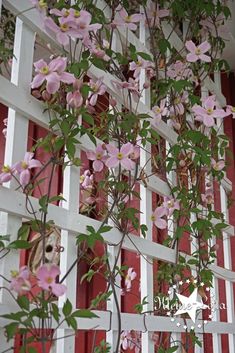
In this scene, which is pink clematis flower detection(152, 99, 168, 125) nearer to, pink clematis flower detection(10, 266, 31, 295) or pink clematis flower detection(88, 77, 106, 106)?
pink clematis flower detection(88, 77, 106, 106)

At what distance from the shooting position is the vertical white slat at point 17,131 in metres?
0.95

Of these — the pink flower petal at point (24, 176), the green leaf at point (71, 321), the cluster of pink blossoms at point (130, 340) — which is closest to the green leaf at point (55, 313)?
the green leaf at point (71, 321)

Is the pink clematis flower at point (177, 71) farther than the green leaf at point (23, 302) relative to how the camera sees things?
Yes

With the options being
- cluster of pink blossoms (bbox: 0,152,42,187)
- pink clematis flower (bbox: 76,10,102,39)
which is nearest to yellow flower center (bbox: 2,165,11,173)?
cluster of pink blossoms (bbox: 0,152,42,187)

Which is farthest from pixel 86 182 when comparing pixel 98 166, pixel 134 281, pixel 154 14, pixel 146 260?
pixel 134 281

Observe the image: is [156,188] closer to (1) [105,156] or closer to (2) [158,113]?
(2) [158,113]

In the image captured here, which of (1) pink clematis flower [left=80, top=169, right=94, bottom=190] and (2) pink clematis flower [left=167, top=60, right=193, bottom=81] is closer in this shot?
(1) pink clematis flower [left=80, top=169, right=94, bottom=190]

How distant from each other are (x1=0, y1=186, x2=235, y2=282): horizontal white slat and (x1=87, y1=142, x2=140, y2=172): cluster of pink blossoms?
0.14m

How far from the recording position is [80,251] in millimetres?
1137

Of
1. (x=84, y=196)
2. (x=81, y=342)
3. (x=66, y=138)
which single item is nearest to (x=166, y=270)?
(x=84, y=196)

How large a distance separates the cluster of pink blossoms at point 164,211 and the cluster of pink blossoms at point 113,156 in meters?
0.26

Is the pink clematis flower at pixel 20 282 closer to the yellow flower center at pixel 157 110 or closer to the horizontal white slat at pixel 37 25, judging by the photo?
the horizontal white slat at pixel 37 25

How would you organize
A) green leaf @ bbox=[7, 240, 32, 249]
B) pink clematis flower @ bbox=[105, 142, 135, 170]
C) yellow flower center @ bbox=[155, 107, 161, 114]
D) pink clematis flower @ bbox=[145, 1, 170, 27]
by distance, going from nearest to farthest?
green leaf @ bbox=[7, 240, 32, 249] < pink clematis flower @ bbox=[105, 142, 135, 170] < yellow flower center @ bbox=[155, 107, 161, 114] < pink clematis flower @ bbox=[145, 1, 170, 27]

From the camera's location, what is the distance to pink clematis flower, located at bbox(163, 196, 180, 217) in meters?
1.50
